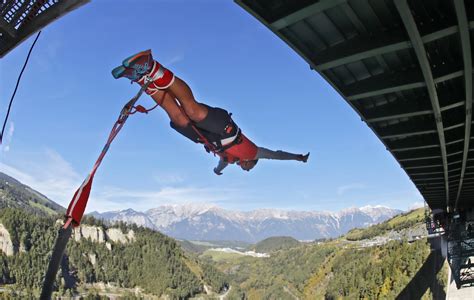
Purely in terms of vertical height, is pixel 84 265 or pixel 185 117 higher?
pixel 185 117

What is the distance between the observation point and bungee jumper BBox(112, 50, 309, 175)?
19.4 feet

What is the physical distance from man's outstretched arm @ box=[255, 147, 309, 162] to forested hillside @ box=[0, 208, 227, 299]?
156740mm

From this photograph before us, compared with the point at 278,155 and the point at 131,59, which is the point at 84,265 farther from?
the point at 131,59

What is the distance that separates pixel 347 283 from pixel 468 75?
11387 cm

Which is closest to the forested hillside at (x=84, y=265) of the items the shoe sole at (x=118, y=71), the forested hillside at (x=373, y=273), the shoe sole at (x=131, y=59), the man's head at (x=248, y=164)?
the forested hillside at (x=373, y=273)

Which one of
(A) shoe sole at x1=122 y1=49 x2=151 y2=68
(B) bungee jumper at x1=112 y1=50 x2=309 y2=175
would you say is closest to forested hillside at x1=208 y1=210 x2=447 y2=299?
(B) bungee jumper at x1=112 y1=50 x2=309 y2=175

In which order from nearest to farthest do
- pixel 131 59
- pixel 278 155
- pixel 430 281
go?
1. pixel 131 59
2. pixel 278 155
3. pixel 430 281

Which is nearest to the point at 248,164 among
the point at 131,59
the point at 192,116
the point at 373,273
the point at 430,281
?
the point at 192,116

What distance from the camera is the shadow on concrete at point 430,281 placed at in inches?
1699

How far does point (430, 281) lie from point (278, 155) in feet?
156

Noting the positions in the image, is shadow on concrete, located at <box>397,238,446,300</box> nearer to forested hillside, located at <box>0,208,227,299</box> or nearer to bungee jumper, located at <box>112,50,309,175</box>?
bungee jumper, located at <box>112,50,309,175</box>

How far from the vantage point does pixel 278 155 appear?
8.72 m

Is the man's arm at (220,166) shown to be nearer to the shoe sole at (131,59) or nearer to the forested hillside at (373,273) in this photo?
the shoe sole at (131,59)

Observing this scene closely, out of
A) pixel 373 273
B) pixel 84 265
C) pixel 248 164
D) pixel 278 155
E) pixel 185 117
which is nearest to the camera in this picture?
pixel 185 117
